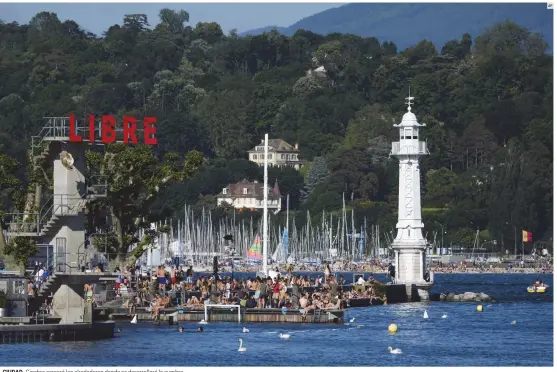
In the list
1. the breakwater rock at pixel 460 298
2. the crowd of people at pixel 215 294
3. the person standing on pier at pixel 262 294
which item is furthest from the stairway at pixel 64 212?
the breakwater rock at pixel 460 298

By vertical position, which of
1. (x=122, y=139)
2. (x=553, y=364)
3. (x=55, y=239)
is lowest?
(x=553, y=364)

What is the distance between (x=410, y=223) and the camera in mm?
96875

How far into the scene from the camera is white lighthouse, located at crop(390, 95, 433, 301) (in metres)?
95.8

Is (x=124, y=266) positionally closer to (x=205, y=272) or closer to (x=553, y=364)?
(x=553, y=364)

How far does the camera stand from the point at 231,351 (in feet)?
187

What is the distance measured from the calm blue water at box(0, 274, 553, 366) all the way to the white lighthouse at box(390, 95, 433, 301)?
57.1 ft

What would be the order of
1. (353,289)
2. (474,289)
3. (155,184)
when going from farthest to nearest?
(474,289), (353,289), (155,184)

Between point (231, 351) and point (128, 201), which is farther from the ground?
point (128, 201)

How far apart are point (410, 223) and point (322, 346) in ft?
126

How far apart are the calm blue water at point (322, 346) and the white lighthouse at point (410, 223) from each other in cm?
1741

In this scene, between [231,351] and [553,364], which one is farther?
[231,351]

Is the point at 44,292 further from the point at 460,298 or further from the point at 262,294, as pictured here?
the point at 460,298

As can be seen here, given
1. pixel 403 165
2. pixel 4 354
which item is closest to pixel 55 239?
pixel 4 354

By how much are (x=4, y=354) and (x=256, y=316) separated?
19.2 meters
